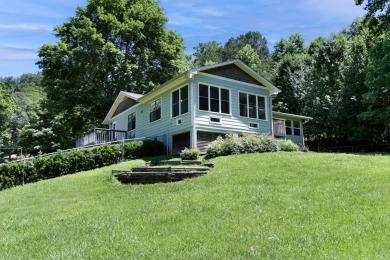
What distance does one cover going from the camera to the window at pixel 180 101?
1869cm

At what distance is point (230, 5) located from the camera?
32.2 feet

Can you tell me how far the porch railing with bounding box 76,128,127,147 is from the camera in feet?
73.5

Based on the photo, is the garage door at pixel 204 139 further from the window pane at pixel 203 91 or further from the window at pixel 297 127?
the window at pixel 297 127

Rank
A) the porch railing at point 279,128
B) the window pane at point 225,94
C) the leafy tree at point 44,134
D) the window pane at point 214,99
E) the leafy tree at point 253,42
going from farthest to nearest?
the leafy tree at point 253,42
the leafy tree at point 44,134
the porch railing at point 279,128
the window pane at point 225,94
the window pane at point 214,99

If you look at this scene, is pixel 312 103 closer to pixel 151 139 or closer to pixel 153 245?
pixel 151 139

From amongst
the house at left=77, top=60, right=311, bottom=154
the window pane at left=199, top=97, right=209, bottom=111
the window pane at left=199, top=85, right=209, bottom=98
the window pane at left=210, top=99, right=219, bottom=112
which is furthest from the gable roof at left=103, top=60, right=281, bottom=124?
the window pane at left=210, top=99, right=219, bottom=112

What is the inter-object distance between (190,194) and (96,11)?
90.2ft

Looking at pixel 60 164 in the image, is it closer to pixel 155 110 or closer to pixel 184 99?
pixel 184 99

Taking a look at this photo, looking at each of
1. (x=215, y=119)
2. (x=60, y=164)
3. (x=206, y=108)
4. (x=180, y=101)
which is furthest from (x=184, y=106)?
(x=60, y=164)

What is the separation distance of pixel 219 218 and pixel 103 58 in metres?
25.4

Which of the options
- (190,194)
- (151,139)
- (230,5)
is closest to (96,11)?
(151,139)

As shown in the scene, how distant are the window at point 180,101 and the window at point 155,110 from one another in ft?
5.91

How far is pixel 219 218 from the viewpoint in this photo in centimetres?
651

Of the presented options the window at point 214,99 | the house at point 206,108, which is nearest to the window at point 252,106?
the house at point 206,108
